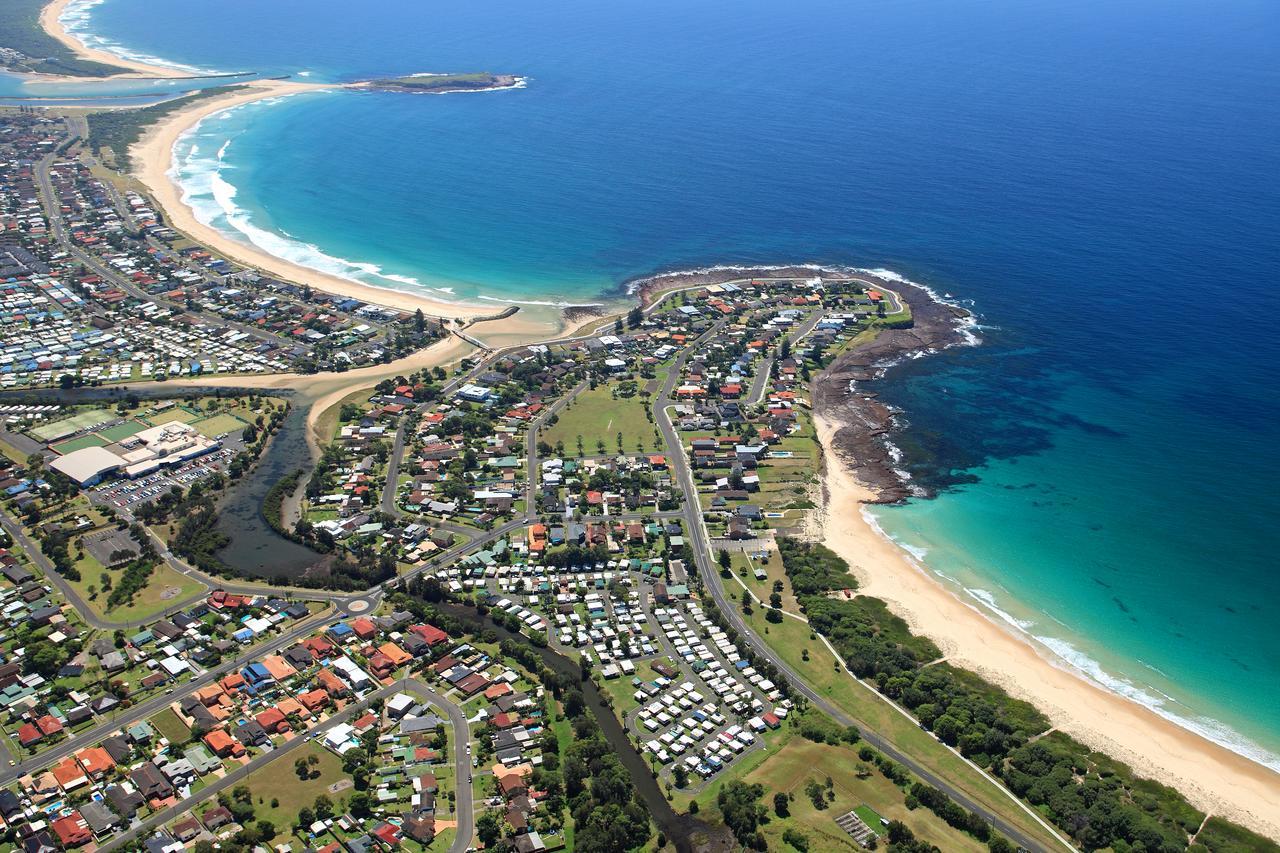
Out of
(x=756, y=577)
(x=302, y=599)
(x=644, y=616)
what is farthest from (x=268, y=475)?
(x=756, y=577)

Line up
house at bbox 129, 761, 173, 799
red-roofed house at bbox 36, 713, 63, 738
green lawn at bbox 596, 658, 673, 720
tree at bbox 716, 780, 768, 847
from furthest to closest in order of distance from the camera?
green lawn at bbox 596, 658, 673, 720
red-roofed house at bbox 36, 713, 63, 738
house at bbox 129, 761, 173, 799
tree at bbox 716, 780, 768, 847

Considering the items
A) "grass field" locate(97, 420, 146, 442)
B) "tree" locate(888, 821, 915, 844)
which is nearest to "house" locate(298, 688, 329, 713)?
"tree" locate(888, 821, 915, 844)

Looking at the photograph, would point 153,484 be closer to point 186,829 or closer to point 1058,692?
point 186,829

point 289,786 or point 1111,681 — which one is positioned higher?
point 1111,681

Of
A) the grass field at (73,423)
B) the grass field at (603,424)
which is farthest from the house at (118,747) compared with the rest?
the grass field at (603,424)

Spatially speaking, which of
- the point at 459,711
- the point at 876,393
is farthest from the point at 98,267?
the point at 876,393

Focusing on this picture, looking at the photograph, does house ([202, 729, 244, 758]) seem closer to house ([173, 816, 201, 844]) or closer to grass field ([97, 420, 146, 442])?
house ([173, 816, 201, 844])

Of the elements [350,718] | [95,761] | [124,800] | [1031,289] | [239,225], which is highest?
[239,225]

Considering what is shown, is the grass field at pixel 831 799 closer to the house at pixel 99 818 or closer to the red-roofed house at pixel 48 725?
the house at pixel 99 818
